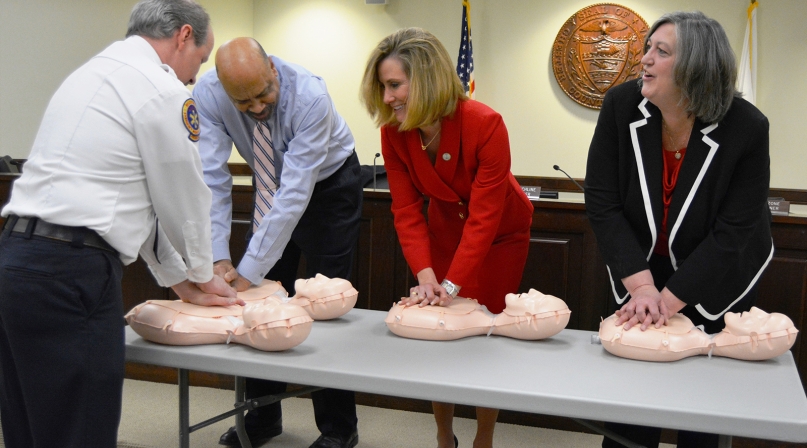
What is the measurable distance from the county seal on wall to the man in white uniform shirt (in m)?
4.57

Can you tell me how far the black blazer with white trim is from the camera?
1.62 meters

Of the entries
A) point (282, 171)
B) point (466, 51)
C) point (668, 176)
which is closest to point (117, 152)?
point (282, 171)

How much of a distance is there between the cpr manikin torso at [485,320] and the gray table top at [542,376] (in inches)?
0.9

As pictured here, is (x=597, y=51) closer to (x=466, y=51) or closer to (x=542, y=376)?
(x=466, y=51)

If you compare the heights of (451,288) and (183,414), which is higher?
(451,288)

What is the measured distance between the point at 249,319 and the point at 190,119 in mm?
457

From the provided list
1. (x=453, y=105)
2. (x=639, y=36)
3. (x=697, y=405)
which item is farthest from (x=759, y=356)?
(x=639, y=36)

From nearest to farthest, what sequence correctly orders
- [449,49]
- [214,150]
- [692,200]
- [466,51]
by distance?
[692,200], [214,150], [466,51], [449,49]

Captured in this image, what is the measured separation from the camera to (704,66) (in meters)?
1.56

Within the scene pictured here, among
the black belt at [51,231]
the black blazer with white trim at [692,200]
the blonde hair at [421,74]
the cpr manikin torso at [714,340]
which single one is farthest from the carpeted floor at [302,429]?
the black belt at [51,231]

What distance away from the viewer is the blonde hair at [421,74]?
1.81 meters

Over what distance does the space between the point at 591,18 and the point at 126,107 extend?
477 centimetres

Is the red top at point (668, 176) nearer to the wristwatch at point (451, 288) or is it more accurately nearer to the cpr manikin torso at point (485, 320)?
the cpr manikin torso at point (485, 320)

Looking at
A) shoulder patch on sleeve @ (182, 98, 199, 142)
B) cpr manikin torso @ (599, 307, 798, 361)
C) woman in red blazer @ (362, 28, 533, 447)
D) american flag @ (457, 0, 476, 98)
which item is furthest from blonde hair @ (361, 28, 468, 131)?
american flag @ (457, 0, 476, 98)
